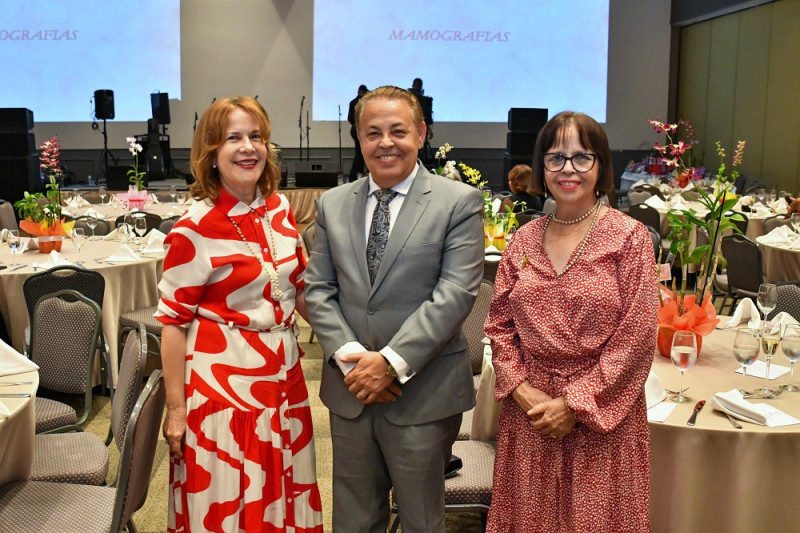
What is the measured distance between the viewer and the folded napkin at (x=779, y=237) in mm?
6051

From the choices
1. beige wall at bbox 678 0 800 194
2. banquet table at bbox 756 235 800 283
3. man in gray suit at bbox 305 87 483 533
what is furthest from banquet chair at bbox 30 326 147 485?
beige wall at bbox 678 0 800 194

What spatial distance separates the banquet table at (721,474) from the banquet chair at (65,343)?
2270 millimetres

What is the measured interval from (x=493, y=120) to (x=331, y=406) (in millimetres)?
12682

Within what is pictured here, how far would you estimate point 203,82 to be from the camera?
14.3m

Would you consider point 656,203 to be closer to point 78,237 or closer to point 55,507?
point 78,237

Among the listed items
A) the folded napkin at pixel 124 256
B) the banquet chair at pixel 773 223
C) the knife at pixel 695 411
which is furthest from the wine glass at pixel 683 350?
the banquet chair at pixel 773 223

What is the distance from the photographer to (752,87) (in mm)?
12422

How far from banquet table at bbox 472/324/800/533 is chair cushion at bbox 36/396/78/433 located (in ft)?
7.43

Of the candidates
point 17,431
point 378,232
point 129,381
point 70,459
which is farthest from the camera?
point 70,459

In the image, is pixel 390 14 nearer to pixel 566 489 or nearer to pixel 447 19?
pixel 447 19

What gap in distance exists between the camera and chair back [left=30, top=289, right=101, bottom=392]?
11.4 ft

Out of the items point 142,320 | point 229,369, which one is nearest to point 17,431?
point 229,369

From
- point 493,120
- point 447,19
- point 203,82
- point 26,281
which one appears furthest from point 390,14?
point 26,281

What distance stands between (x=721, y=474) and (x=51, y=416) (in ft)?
8.16
